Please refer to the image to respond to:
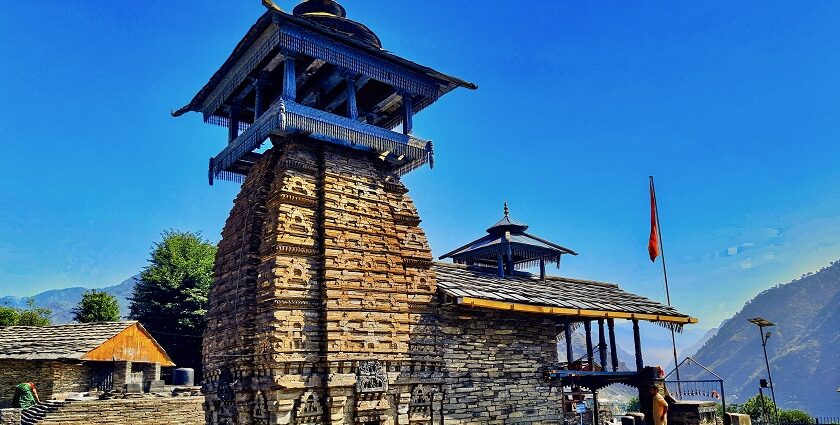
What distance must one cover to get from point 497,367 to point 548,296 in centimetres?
274

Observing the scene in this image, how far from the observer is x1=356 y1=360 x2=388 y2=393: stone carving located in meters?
11.3

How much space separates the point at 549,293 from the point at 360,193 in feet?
22.6

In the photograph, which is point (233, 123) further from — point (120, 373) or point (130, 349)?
point (130, 349)

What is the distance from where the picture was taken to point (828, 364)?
18050 cm

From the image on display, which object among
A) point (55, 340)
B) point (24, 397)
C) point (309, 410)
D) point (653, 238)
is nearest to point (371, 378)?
point (309, 410)

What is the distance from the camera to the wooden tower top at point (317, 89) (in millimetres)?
12578

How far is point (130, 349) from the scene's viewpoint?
27.3 metres

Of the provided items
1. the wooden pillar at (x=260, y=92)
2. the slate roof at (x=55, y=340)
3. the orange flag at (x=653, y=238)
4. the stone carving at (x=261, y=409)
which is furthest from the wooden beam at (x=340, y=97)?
the slate roof at (x=55, y=340)

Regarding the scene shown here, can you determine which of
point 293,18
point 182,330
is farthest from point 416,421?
point 182,330

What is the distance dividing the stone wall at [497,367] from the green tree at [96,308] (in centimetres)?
3172

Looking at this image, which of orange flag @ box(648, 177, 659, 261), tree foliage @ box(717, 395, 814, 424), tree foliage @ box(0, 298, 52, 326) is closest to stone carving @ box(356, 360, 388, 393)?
orange flag @ box(648, 177, 659, 261)

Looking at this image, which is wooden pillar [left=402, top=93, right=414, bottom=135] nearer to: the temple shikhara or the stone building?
the temple shikhara

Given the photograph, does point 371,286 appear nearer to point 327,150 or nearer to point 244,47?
point 327,150

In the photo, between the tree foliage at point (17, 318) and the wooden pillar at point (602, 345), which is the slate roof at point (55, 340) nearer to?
the tree foliage at point (17, 318)
